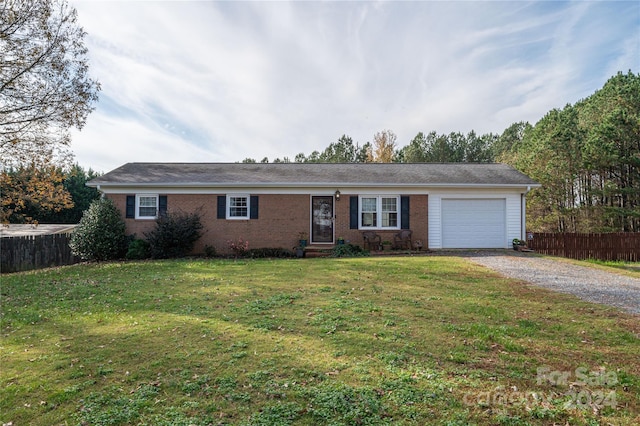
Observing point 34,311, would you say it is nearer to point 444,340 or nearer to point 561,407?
point 444,340

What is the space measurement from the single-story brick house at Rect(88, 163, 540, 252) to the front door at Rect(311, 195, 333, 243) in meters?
0.04

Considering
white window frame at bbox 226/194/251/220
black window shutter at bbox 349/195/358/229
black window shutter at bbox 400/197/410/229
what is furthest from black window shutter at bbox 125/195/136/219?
black window shutter at bbox 400/197/410/229

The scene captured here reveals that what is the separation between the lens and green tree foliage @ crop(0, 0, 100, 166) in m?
10.1

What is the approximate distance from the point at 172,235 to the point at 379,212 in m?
8.77

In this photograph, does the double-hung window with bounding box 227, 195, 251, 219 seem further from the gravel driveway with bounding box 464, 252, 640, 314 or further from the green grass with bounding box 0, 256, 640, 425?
the gravel driveway with bounding box 464, 252, 640, 314

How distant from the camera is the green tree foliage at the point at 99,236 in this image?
1358cm

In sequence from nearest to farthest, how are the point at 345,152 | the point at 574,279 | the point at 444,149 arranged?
the point at 574,279, the point at 444,149, the point at 345,152

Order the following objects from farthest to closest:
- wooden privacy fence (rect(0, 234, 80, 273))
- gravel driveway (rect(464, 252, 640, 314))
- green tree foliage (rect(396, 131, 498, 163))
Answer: green tree foliage (rect(396, 131, 498, 163)) < wooden privacy fence (rect(0, 234, 80, 273)) < gravel driveway (rect(464, 252, 640, 314))

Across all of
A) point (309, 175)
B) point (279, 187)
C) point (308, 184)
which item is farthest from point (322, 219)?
point (279, 187)

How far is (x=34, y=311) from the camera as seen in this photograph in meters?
6.41

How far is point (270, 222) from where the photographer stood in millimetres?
14969

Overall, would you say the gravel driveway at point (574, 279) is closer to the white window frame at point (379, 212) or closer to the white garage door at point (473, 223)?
the white garage door at point (473, 223)

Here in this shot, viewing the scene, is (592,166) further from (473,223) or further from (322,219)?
(322,219)

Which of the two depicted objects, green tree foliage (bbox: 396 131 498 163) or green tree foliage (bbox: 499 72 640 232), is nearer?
green tree foliage (bbox: 499 72 640 232)
